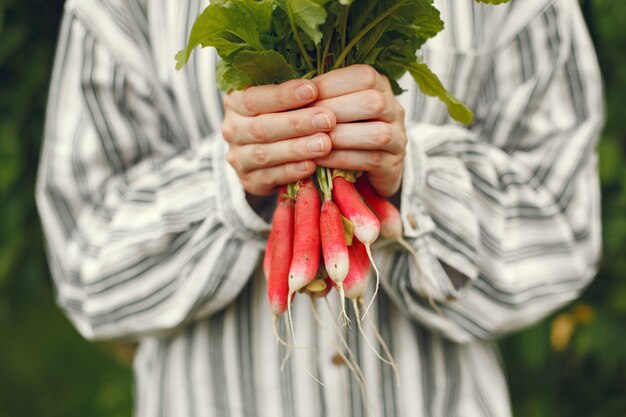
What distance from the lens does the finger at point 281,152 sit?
865 millimetres

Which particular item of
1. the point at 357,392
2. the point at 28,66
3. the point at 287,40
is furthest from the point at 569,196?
the point at 28,66

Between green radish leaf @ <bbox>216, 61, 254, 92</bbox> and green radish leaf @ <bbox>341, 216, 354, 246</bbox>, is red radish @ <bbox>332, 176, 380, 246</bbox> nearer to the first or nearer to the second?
green radish leaf @ <bbox>341, 216, 354, 246</bbox>

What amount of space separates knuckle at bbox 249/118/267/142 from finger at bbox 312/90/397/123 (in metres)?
0.06

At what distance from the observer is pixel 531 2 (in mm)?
1200

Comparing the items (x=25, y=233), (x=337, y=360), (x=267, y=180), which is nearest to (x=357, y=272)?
(x=267, y=180)

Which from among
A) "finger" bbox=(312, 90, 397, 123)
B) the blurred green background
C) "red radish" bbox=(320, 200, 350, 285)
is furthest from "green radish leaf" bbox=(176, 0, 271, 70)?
the blurred green background

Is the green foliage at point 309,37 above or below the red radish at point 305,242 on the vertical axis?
above

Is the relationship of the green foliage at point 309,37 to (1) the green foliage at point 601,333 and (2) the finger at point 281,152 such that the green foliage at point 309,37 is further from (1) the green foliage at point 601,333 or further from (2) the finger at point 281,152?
(1) the green foliage at point 601,333

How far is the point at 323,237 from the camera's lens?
89 centimetres

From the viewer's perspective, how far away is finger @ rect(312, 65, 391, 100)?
861mm

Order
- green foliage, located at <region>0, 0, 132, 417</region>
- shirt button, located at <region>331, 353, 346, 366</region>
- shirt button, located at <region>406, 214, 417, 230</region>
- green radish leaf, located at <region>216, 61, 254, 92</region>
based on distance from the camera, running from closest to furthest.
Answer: green radish leaf, located at <region>216, 61, 254, 92</region>, shirt button, located at <region>406, 214, 417, 230</region>, shirt button, located at <region>331, 353, 346, 366</region>, green foliage, located at <region>0, 0, 132, 417</region>

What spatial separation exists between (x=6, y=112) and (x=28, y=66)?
134mm

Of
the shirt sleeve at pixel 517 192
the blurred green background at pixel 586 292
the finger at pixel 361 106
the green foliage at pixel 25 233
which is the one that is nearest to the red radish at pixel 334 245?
the finger at pixel 361 106

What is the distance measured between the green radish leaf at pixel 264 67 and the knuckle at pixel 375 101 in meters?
0.09
